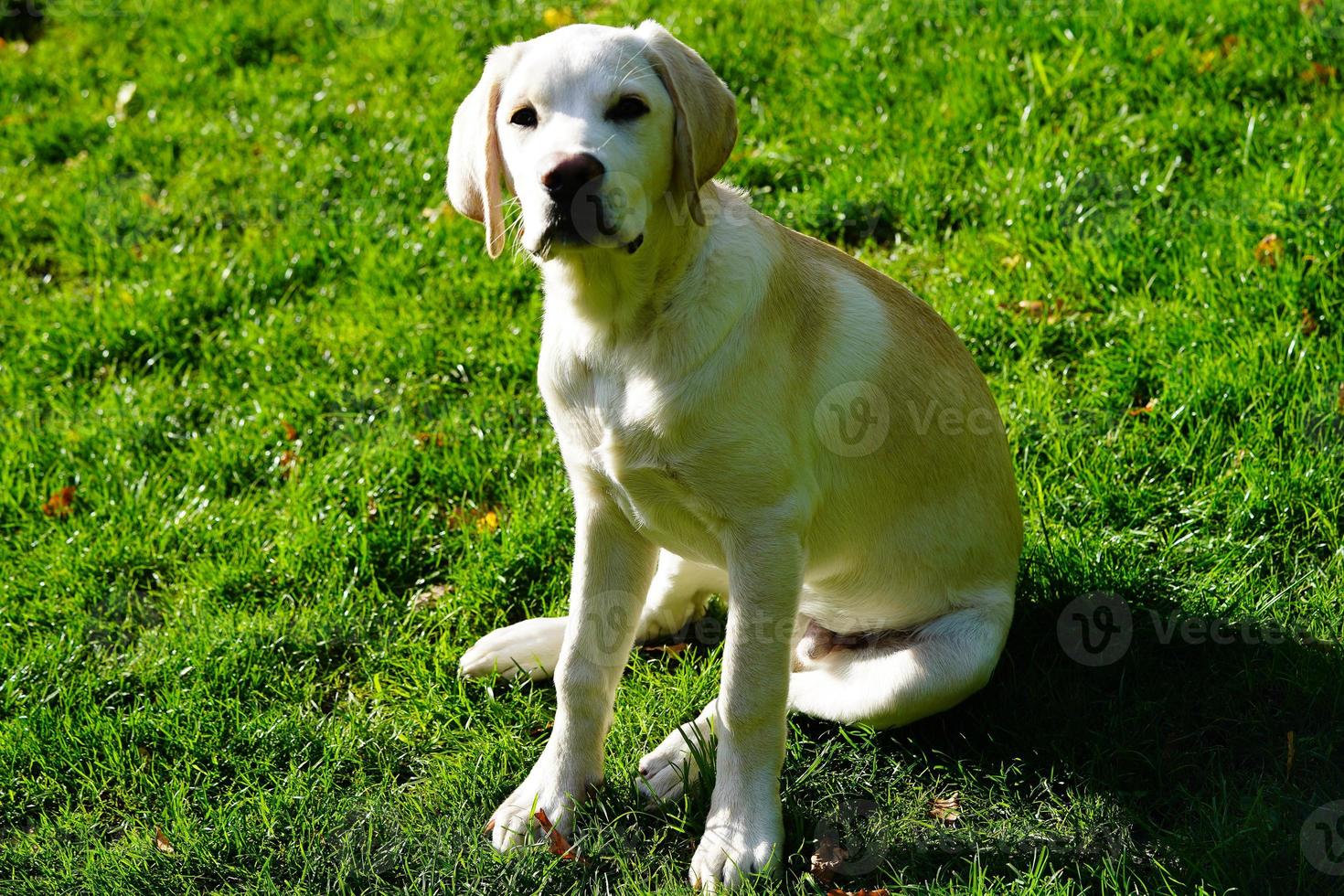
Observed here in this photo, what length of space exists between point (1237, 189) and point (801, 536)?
263cm

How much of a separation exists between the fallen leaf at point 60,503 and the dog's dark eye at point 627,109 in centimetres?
262

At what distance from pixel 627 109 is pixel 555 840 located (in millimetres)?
1618

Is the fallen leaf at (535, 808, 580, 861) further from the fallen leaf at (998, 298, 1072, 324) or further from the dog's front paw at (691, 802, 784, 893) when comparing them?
the fallen leaf at (998, 298, 1072, 324)

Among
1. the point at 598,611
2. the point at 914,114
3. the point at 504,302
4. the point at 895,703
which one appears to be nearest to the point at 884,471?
the point at 895,703

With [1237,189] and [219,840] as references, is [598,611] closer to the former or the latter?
[219,840]

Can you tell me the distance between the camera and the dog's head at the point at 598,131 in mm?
2479

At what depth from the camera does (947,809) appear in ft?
9.83

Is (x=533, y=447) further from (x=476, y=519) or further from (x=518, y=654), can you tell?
(x=518, y=654)

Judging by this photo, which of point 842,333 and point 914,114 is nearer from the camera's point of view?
point 842,333

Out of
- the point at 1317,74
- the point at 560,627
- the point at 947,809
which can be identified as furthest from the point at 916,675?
the point at 1317,74

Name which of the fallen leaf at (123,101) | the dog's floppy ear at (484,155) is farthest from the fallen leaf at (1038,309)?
the fallen leaf at (123,101)

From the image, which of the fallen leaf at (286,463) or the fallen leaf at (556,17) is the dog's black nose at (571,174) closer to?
the fallen leaf at (286,463)

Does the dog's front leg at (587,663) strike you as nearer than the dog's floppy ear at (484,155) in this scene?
No

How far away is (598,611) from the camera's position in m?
3.05
